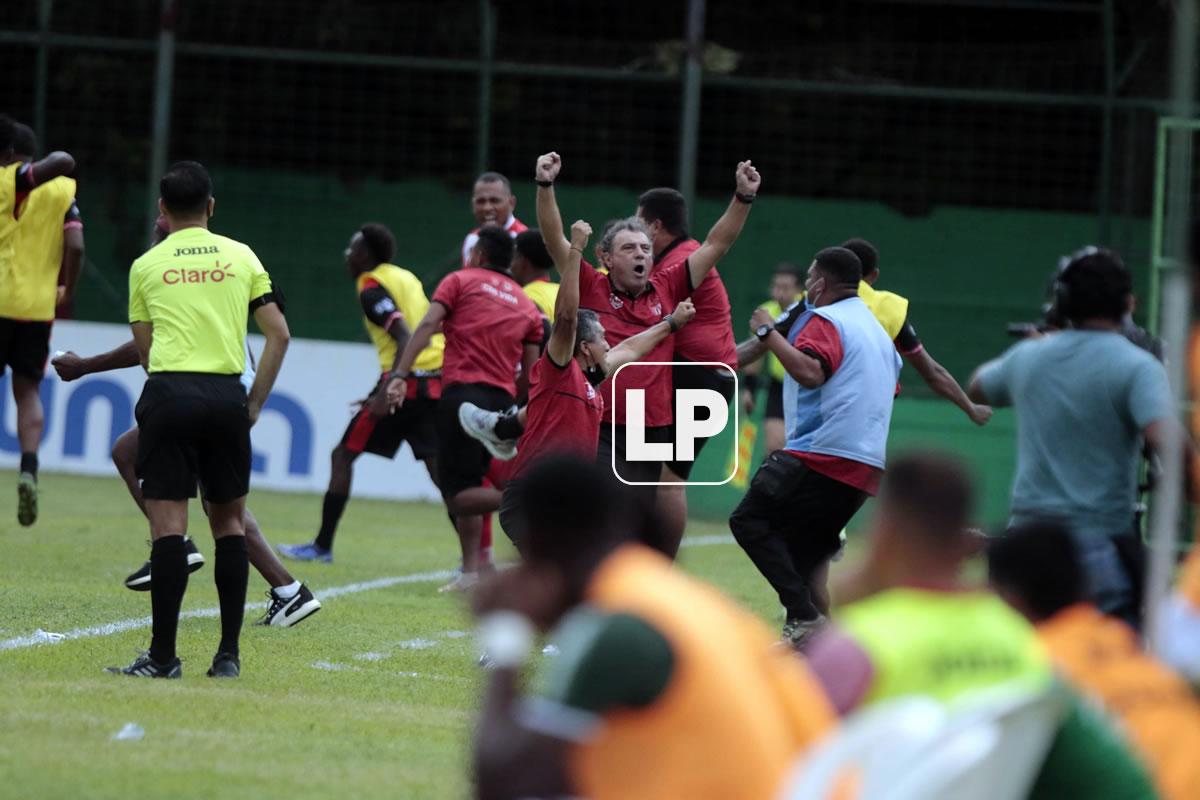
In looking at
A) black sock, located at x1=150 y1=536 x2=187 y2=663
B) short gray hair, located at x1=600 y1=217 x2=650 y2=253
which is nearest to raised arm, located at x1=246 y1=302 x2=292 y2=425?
black sock, located at x1=150 y1=536 x2=187 y2=663

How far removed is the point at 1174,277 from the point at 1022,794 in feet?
5.25

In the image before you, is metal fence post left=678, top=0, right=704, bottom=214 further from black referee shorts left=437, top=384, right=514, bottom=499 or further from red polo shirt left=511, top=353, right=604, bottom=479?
red polo shirt left=511, top=353, right=604, bottom=479

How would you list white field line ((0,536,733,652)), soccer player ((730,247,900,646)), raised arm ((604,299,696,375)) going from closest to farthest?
white field line ((0,536,733,652)) → raised arm ((604,299,696,375)) → soccer player ((730,247,900,646))

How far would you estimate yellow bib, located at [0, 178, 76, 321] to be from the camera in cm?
1298

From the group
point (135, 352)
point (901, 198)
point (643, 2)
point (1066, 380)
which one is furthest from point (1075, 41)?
point (1066, 380)

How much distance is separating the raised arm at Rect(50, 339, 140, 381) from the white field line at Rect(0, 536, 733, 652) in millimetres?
1122

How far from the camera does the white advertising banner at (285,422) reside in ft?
61.2

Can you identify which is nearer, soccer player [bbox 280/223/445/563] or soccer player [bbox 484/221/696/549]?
soccer player [bbox 484/221/696/549]

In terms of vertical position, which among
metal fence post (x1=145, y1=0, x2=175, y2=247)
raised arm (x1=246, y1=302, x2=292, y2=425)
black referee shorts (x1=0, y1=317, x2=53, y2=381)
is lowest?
black referee shorts (x1=0, y1=317, x2=53, y2=381)

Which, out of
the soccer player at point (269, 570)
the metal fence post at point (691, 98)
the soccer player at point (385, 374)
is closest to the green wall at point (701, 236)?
the metal fence post at point (691, 98)

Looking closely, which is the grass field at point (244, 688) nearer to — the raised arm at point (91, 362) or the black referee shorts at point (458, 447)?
the black referee shorts at point (458, 447)

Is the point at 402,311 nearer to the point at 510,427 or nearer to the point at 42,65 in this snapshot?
the point at 510,427

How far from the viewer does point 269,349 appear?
830 centimetres

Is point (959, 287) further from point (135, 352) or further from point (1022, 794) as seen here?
point (1022, 794)
